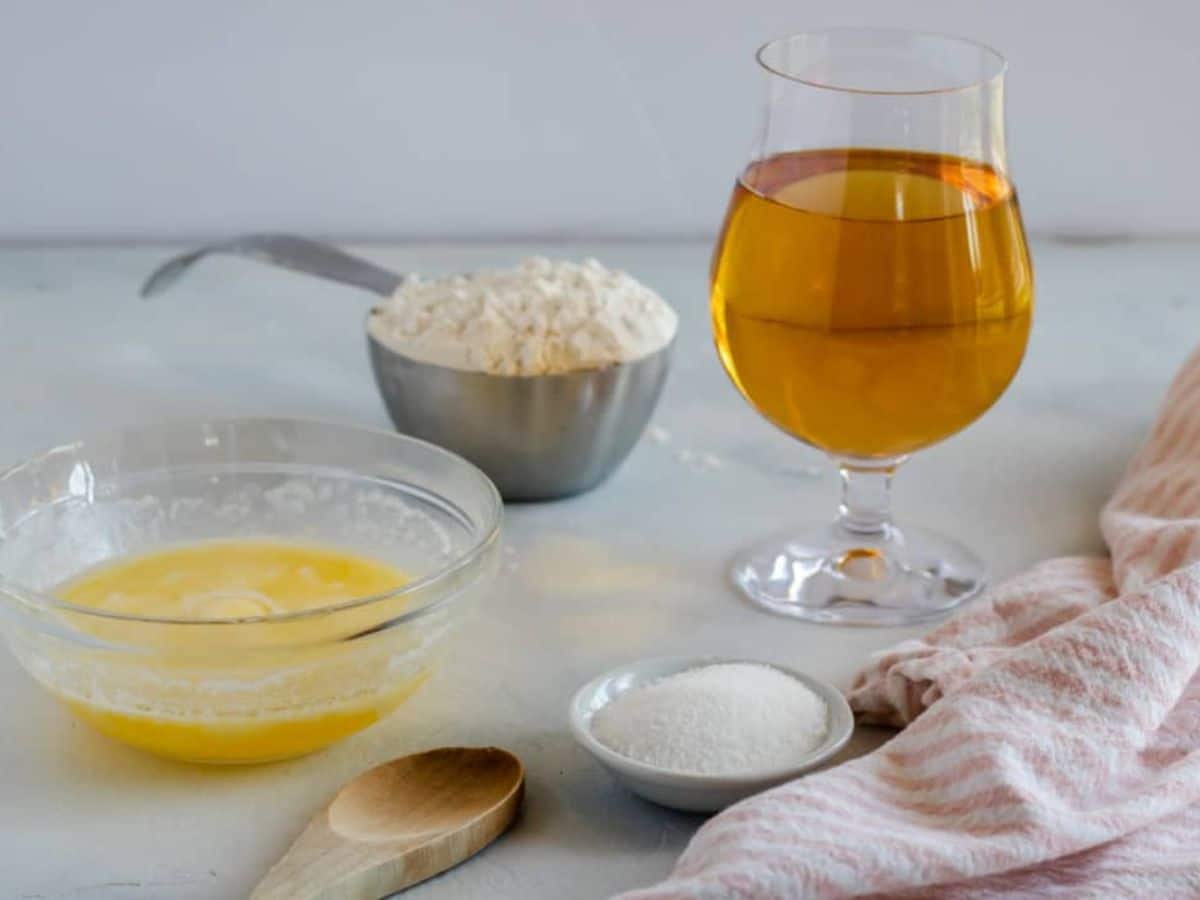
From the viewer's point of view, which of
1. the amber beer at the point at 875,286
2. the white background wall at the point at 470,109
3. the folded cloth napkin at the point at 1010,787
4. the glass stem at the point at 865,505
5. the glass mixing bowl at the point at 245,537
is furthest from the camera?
the white background wall at the point at 470,109

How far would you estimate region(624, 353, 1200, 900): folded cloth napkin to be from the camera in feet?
2.07

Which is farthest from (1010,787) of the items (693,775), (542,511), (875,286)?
(542,511)

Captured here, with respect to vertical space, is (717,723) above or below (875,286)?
below

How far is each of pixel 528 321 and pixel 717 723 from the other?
1.05ft

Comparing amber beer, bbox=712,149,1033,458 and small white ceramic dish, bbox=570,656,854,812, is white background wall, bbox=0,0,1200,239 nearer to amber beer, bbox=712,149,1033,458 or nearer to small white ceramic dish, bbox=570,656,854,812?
amber beer, bbox=712,149,1033,458

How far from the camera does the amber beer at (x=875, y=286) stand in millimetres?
847

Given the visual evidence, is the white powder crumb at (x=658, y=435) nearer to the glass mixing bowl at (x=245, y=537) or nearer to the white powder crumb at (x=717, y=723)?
the glass mixing bowl at (x=245, y=537)

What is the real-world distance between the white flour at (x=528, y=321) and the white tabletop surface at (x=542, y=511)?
0.08 meters

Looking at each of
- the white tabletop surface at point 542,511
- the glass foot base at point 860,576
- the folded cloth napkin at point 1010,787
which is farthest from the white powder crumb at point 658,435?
the folded cloth napkin at point 1010,787

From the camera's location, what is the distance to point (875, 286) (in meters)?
0.85

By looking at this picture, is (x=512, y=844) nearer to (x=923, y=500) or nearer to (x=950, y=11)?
(x=923, y=500)

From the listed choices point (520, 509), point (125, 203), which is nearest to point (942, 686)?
point (520, 509)

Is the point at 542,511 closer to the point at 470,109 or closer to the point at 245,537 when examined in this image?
the point at 245,537

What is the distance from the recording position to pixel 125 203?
55.4 inches
